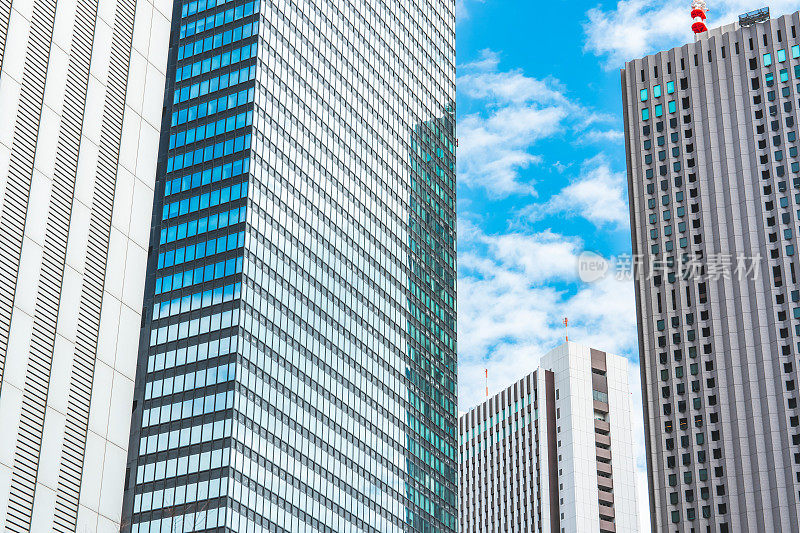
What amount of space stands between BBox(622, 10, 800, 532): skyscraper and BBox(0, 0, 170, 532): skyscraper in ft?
342

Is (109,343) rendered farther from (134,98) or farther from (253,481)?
(253,481)

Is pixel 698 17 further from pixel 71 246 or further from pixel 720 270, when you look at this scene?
pixel 71 246

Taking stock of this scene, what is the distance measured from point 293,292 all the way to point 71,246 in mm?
80332

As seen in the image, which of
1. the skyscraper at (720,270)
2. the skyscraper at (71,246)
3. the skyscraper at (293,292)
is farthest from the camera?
the skyscraper at (720,270)

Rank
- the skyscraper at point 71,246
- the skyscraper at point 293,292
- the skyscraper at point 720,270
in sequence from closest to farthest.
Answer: the skyscraper at point 71,246, the skyscraper at point 293,292, the skyscraper at point 720,270

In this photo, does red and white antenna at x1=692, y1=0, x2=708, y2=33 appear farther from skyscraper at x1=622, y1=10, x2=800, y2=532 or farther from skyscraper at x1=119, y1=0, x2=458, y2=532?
skyscraper at x1=119, y1=0, x2=458, y2=532

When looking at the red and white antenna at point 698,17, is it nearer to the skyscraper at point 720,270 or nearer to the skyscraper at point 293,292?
the skyscraper at point 720,270

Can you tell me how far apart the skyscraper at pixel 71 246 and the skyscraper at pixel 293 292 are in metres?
61.9

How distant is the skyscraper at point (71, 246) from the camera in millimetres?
58188

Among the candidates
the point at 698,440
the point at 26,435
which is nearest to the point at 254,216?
the point at 698,440

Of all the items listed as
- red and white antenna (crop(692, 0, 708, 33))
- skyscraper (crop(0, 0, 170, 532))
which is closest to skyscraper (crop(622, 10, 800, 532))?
red and white antenna (crop(692, 0, 708, 33))

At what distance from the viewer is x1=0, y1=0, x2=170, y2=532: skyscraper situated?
58.2 m

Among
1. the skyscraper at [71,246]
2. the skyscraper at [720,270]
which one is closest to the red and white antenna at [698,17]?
the skyscraper at [720,270]

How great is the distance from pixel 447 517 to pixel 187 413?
45.4m
